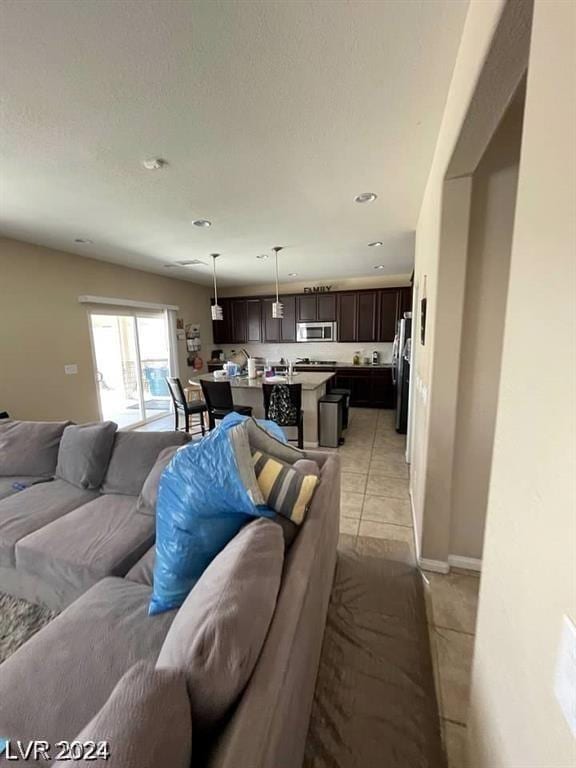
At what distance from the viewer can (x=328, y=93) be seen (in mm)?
1464

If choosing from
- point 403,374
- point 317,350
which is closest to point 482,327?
point 403,374

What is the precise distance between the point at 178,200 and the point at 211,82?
131 centimetres

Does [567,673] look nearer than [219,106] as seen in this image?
Yes

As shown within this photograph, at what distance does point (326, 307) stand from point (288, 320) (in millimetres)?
821

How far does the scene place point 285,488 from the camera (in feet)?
4.25

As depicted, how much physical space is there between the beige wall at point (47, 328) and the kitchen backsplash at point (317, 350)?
2948 millimetres

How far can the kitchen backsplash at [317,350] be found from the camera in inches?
250

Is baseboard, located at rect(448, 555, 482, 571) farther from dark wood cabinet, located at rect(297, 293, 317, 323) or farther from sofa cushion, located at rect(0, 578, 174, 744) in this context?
dark wood cabinet, located at rect(297, 293, 317, 323)

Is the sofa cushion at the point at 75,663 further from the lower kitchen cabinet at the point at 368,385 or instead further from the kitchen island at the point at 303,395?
the lower kitchen cabinet at the point at 368,385

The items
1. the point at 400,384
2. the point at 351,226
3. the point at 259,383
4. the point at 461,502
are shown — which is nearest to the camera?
the point at 461,502

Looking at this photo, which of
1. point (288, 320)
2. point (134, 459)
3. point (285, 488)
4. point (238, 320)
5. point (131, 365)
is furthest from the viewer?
point (238, 320)

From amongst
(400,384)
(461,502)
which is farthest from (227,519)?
(400,384)

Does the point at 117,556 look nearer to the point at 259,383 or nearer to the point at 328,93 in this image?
the point at 328,93

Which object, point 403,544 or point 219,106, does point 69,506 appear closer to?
point 403,544
